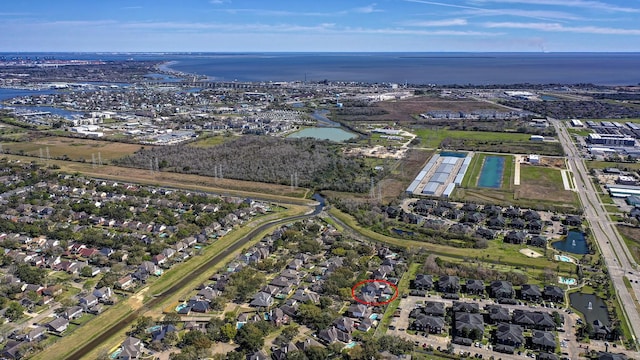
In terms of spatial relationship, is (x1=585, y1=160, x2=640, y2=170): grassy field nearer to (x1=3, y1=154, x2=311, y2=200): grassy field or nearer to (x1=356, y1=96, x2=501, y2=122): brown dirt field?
(x1=3, y1=154, x2=311, y2=200): grassy field

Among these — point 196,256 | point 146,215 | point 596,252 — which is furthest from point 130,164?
point 596,252

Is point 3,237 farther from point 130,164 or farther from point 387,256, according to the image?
point 387,256

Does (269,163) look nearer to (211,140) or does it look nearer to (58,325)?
(211,140)

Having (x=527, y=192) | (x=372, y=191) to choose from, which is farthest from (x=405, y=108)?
(x=372, y=191)

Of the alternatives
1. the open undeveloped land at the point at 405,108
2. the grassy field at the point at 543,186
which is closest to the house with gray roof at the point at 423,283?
the grassy field at the point at 543,186

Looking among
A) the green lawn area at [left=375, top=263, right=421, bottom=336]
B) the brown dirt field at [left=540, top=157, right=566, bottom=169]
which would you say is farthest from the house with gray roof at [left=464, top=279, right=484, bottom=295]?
the brown dirt field at [left=540, top=157, right=566, bottom=169]

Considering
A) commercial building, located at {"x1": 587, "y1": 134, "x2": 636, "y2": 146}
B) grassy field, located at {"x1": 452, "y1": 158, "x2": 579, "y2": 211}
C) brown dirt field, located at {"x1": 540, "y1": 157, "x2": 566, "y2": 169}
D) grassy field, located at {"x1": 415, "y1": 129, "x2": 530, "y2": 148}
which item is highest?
commercial building, located at {"x1": 587, "y1": 134, "x2": 636, "y2": 146}

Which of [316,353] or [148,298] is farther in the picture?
[148,298]

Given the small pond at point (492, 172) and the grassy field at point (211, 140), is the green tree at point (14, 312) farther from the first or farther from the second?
the grassy field at point (211, 140)
